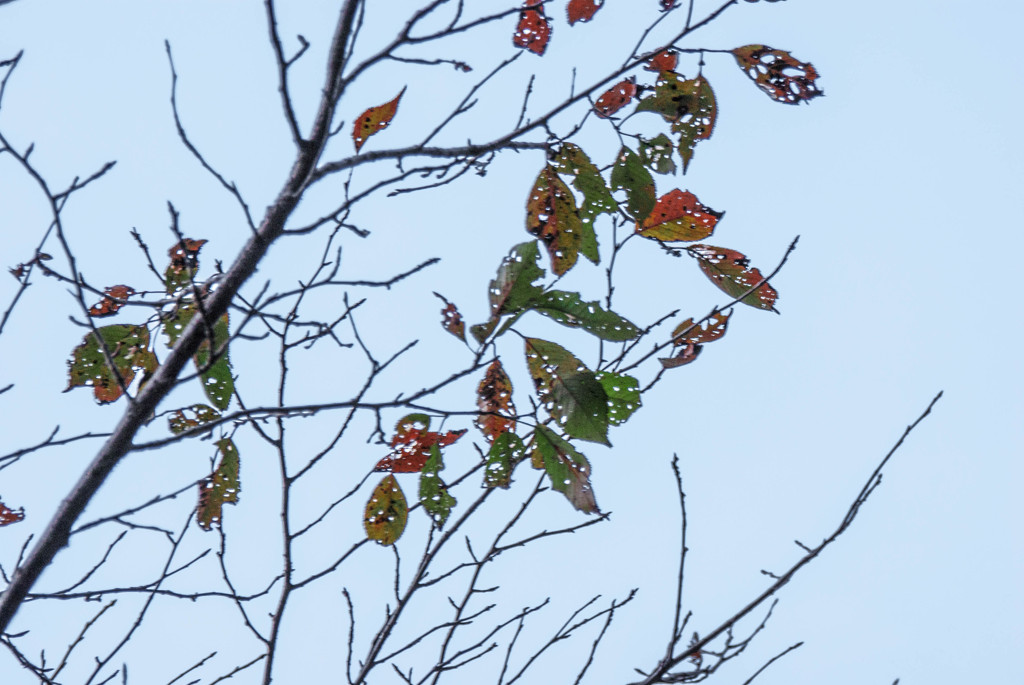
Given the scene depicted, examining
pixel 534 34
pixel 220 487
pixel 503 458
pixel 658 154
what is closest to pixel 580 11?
pixel 534 34

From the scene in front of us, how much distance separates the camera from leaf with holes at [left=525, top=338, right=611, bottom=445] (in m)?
1.25

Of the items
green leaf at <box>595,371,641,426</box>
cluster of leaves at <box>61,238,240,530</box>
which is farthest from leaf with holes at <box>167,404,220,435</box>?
green leaf at <box>595,371,641,426</box>

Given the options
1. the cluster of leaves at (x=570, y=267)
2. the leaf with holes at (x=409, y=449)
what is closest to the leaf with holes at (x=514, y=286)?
the cluster of leaves at (x=570, y=267)

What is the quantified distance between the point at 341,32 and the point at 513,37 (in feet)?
1.57

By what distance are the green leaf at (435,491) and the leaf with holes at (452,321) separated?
220mm

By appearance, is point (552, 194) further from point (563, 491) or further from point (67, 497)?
point (67, 497)

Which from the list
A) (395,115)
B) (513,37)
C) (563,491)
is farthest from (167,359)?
(513,37)

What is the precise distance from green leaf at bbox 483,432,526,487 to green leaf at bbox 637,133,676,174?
57 centimetres

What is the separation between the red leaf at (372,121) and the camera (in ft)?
4.47

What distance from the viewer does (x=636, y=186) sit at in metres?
1.41

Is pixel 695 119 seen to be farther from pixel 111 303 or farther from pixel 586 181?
pixel 111 303

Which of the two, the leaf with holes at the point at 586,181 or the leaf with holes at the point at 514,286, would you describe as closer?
the leaf with holes at the point at 514,286

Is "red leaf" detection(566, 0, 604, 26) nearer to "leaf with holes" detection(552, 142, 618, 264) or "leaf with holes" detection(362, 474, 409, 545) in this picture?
"leaf with holes" detection(552, 142, 618, 264)

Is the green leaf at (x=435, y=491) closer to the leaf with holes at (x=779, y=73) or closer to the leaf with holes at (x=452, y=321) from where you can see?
the leaf with holes at (x=452, y=321)
